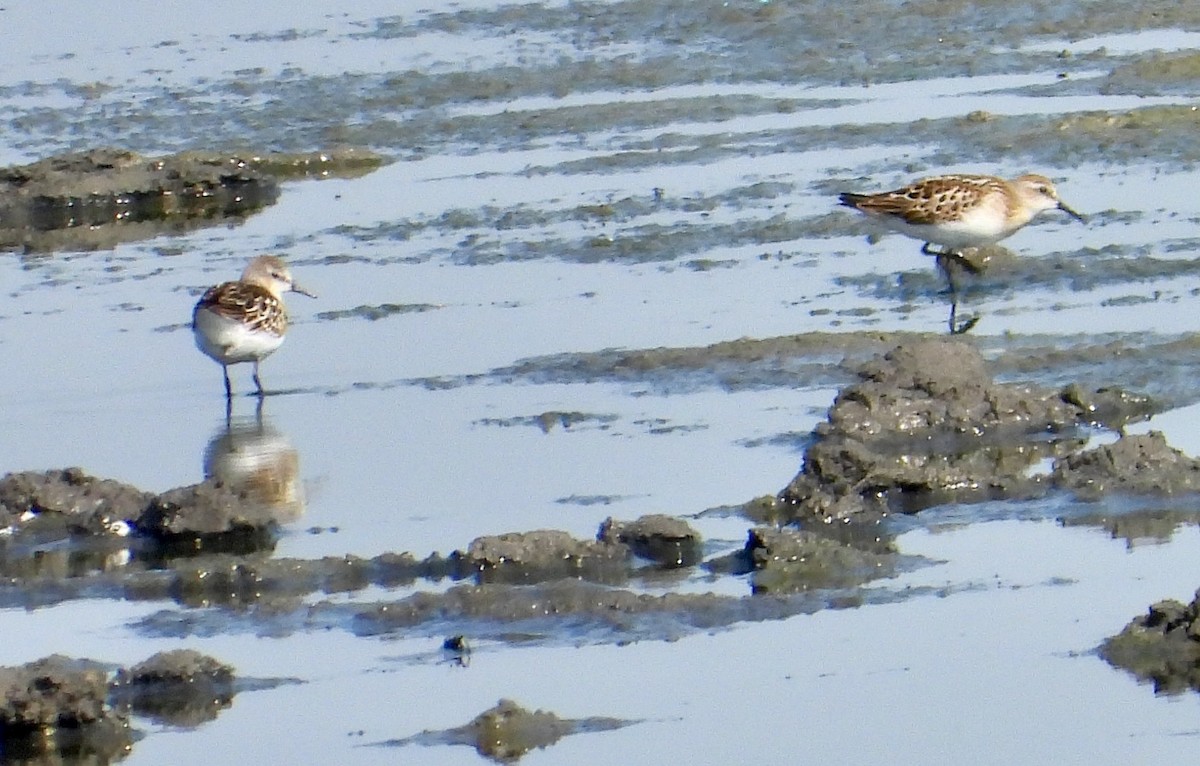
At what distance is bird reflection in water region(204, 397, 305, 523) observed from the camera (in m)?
10.3

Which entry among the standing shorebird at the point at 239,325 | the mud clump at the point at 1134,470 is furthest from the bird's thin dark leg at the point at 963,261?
the mud clump at the point at 1134,470

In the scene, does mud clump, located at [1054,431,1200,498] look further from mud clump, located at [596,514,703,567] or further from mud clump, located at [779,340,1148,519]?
mud clump, located at [596,514,703,567]

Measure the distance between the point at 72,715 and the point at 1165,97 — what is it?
41.6 ft

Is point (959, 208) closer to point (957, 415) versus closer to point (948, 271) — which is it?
point (948, 271)

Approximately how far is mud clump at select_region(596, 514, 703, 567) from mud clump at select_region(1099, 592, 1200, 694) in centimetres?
172

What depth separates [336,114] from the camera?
68.9 ft

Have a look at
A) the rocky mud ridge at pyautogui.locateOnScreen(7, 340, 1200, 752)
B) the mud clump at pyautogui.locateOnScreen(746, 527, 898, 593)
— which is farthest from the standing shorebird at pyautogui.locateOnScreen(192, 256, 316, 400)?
the mud clump at pyautogui.locateOnScreen(746, 527, 898, 593)

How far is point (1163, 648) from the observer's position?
7.45m

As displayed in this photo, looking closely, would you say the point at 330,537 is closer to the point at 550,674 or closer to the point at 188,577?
the point at 188,577

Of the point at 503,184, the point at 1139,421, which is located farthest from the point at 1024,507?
the point at 503,184

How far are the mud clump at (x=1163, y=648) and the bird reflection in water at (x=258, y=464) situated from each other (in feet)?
11.8

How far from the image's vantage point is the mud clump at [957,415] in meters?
10.0

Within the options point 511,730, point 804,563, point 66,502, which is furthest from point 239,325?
point 511,730

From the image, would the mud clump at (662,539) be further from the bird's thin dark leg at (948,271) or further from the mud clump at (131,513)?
the bird's thin dark leg at (948,271)
